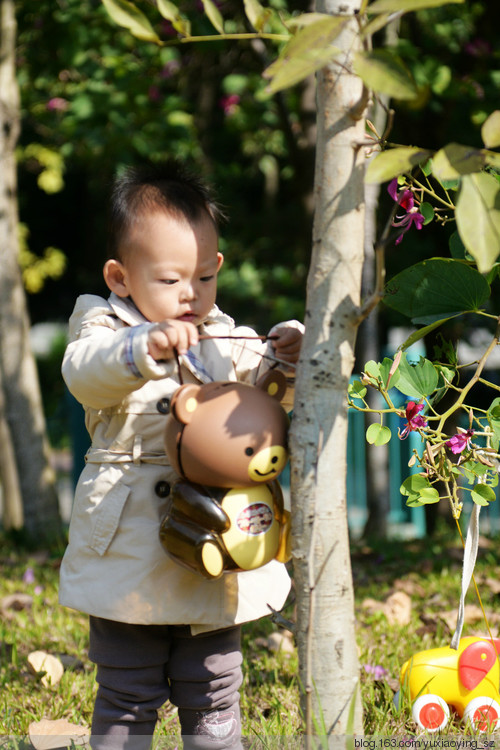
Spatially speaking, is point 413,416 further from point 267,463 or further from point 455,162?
point 455,162

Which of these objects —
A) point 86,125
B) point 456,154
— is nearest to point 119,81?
point 86,125

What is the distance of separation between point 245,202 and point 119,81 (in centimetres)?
904

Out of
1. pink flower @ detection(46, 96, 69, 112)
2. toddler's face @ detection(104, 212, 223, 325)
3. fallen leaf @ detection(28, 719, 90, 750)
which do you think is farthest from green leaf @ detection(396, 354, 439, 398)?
pink flower @ detection(46, 96, 69, 112)

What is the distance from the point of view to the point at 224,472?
1.54m

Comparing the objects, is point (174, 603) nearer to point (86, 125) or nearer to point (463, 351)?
point (86, 125)

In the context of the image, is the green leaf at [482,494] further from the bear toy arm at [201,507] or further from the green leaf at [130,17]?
the green leaf at [130,17]

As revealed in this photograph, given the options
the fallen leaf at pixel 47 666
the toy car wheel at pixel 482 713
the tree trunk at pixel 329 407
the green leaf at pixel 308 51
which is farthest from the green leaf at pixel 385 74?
the fallen leaf at pixel 47 666

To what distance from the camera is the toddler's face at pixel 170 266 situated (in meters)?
1.78

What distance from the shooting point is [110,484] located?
1.80 metres

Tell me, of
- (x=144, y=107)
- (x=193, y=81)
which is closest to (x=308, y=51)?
(x=144, y=107)

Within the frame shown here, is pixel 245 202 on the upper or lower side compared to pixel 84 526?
upper

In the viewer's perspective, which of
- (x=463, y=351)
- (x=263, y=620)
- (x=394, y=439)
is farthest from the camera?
(x=463, y=351)

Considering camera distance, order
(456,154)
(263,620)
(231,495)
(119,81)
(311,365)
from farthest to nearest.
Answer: (119,81), (263,620), (231,495), (311,365), (456,154)

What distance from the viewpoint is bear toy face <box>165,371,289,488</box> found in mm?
1531
